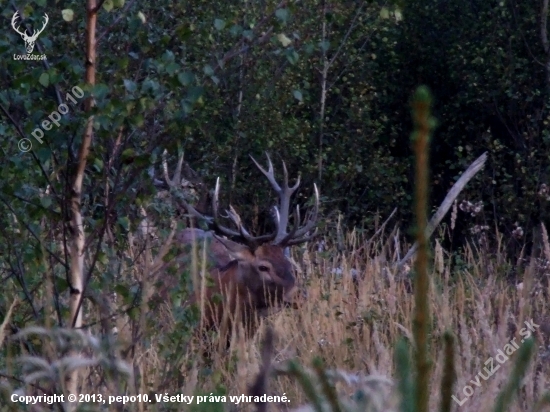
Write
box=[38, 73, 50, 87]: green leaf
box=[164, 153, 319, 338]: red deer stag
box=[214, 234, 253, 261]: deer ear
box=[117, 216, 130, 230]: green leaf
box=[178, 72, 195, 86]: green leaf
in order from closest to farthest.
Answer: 1. box=[38, 73, 50, 87]: green leaf
2. box=[178, 72, 195, 86]: green leaf
3. box=[117, 216, 130, 230]: green leaf
4. box=[164, 153, 319, 338]: red deer stag
5. box=[214, 234, 253, 261]: deer ear

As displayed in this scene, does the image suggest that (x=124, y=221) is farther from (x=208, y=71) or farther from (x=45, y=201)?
(x=208, y=71)

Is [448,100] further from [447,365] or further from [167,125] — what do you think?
[447,365]

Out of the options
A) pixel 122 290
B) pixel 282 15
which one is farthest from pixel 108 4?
→ pixel 122 290

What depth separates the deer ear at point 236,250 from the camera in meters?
6.04

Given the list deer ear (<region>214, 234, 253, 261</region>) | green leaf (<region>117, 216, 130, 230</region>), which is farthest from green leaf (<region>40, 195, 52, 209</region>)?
deer ear (<region>214, 234, 253, 261</region>)

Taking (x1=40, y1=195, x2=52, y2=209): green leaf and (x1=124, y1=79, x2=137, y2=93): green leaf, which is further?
(x1=40, y1=195, x2=52, y2=209): green leaf

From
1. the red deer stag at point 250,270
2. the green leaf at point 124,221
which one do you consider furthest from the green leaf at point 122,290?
the red deer stag at point 250,270

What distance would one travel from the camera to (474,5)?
1083 cm

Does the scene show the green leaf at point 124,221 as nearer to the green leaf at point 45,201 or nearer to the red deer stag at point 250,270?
the green leaf at point 45,201

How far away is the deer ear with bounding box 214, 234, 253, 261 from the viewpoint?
6043mm

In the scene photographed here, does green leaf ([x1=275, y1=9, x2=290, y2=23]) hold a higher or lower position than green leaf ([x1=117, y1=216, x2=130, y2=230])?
higher

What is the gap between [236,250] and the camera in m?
6.08

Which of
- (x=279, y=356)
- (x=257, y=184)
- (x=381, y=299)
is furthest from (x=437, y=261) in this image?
(x=257, y=184)

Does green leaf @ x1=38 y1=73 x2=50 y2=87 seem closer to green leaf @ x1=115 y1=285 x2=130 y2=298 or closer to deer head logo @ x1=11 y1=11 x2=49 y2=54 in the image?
deer head logo @ x1=11 y1=11 x2=49 y2=54
